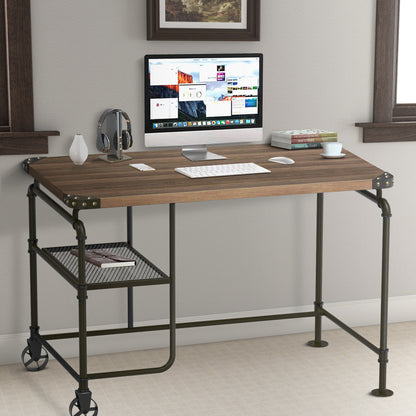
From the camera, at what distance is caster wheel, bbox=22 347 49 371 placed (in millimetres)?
3453

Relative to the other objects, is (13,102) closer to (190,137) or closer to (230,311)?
(190,137)

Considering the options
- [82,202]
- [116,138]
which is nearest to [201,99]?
[116,138]

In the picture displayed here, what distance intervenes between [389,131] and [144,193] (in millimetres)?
1502

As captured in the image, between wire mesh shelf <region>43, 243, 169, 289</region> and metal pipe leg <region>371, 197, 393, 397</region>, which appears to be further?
metal pipe leg <region>371, 197, 393, 397</region>

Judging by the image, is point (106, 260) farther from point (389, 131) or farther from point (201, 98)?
point (389, 131)

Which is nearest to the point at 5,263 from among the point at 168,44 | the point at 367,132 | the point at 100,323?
the point at 100,323

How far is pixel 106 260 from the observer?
3021mm

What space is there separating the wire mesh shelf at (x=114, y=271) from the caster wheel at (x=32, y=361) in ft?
1.57

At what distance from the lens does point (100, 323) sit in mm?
3643

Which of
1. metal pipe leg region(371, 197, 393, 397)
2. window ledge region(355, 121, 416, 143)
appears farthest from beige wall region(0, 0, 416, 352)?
metal pipe leg region(371, 197, 393, 397)

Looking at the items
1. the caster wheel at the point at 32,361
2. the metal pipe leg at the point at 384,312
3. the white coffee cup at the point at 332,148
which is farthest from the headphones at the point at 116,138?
the metal pipe leg at the point at 384,312

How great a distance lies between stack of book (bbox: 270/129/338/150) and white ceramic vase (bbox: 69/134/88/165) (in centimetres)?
85

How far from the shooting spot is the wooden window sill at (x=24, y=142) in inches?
132

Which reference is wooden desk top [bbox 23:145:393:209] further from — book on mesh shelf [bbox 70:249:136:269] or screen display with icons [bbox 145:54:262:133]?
book on mesh shelf [bbox 70:249:136:269]
